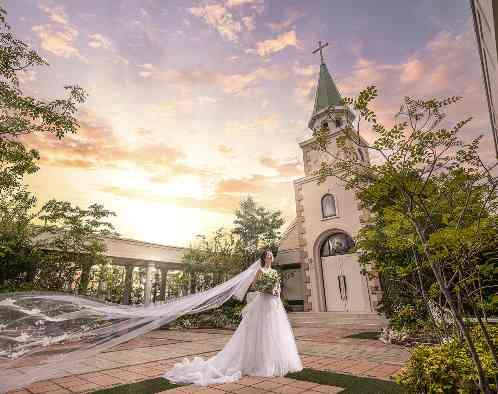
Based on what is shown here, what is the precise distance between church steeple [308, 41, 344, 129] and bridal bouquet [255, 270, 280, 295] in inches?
611

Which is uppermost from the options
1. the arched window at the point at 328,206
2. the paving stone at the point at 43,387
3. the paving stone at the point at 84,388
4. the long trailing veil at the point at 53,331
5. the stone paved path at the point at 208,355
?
the arched window at the point at 328,206

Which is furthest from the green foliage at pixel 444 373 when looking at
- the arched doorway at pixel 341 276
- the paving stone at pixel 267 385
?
the arched doorway at pixel 341 276

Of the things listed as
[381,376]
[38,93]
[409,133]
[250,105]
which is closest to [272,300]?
[381,376]

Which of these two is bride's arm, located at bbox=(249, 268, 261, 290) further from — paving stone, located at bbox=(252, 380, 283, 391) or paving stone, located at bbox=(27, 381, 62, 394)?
paving stone, located at bbox=(27, 381, 62, 394)

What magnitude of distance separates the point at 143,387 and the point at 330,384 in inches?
107

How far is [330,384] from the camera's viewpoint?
396 cm

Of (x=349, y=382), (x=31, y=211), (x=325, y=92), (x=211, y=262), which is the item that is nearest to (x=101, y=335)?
(x=349, y=382)

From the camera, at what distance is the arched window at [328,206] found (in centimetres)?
1695

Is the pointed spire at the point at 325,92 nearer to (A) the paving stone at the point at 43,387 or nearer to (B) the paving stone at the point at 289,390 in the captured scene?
Result: (B) the paving stone at the point at 289,390

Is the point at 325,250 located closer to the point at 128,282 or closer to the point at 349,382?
the point at 128,282

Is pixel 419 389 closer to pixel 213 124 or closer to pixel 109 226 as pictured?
pixel 213 124

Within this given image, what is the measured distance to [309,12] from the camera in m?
5.69

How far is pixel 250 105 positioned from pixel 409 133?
19.8ft

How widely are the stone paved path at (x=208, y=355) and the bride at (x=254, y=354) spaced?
30 centimetres
